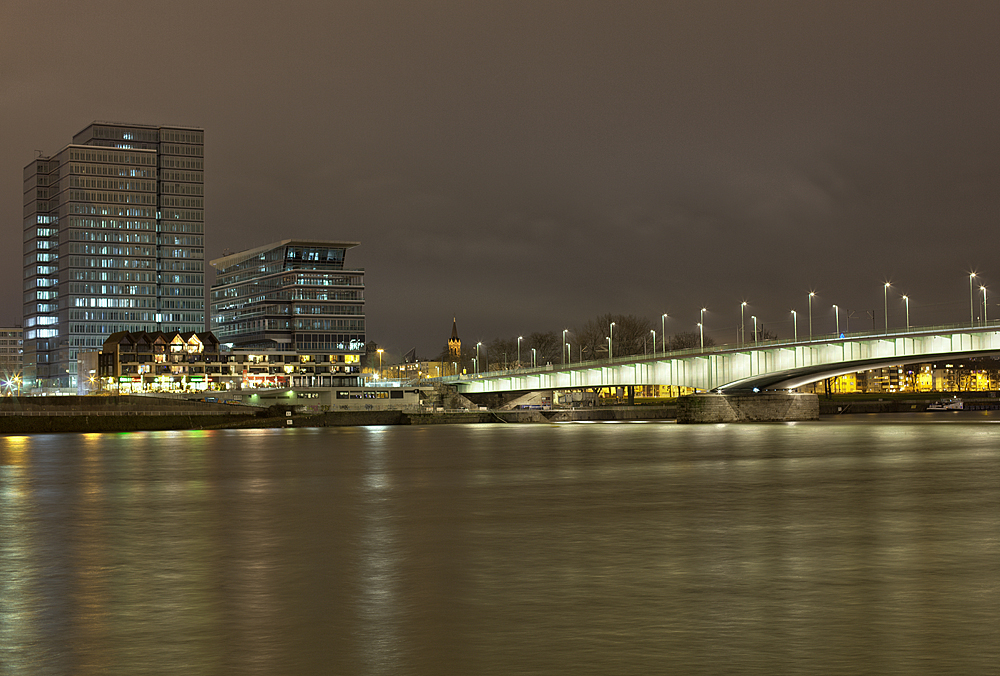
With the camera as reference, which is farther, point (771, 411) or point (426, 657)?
point (771, 411)

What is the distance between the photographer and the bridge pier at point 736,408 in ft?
362

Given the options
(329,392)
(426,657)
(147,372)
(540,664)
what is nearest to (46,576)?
(426,657)

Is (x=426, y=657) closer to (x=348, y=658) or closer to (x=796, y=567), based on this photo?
(x=348, y=658)

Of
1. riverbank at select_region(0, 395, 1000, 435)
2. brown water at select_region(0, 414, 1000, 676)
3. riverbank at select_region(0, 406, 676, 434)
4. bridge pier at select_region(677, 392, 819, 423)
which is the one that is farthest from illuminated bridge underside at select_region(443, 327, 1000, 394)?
brown water at select_region(0, 414, 1000, 676)

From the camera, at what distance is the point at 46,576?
17.4m

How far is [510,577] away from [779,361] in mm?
91380

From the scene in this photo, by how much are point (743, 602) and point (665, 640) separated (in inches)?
97.3

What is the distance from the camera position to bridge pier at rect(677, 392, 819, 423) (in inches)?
4338

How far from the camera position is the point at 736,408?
4355 inches

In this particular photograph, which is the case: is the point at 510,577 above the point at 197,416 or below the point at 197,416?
below

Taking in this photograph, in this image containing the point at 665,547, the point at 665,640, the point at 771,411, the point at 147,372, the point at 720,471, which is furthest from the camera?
the point at 147,372

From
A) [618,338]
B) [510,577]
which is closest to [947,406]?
[618,338]

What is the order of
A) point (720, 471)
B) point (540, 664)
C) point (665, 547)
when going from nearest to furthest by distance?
point (540, 664) → point (665, 547) → point (720, 471)

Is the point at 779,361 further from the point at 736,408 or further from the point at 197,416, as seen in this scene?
the point at 197,416
